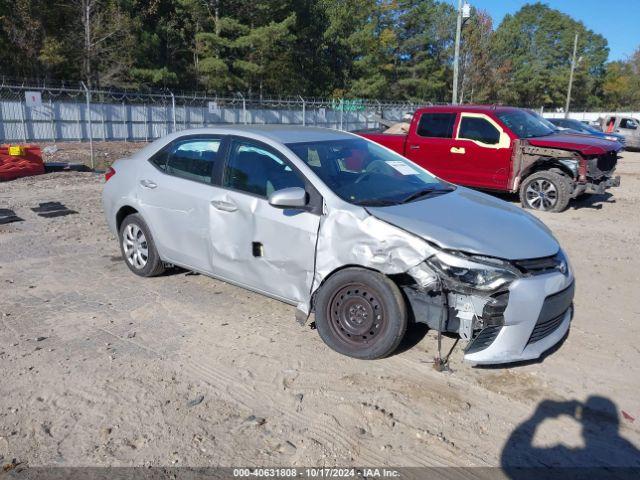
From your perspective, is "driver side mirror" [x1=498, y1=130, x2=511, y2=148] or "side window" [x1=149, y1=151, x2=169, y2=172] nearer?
"side window" [x1=149, y1=151, x2=169, y2=172]

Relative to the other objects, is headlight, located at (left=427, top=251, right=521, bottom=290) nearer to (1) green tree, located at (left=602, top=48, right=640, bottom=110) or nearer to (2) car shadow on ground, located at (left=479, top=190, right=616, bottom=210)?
(2) car shadow on ground, located at (left=479, top=190, right=616, bottom=210)

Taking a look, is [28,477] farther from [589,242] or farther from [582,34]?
[582,34]

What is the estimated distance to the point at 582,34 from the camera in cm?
8438

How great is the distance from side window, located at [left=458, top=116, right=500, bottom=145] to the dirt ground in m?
5.12

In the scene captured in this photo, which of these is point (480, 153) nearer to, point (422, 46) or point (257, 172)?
point (257, 172)

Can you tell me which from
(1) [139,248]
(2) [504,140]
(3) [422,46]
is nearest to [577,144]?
(2) [504,140]

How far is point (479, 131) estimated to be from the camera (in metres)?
10.3

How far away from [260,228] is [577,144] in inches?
289

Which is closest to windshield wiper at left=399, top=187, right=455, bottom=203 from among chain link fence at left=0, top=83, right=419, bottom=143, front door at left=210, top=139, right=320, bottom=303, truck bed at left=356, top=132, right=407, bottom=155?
front door at left=210, top=139, right=320, bottom=303

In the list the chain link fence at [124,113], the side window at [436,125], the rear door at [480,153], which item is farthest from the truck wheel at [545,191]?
the chain link fence at [124,113]

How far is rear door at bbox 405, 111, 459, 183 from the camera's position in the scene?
1063 centimetres

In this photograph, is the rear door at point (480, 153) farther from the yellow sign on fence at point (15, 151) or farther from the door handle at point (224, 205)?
the yellow sign on fence at point (15, 151)

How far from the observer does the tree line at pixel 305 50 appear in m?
32.7

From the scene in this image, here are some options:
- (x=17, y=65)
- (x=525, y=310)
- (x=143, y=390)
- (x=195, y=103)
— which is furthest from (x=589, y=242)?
(x=17, y=65)
